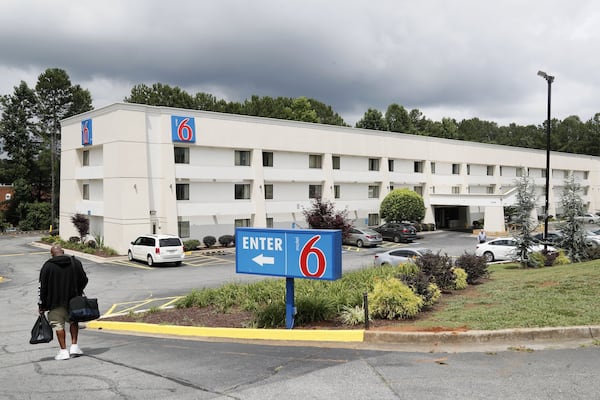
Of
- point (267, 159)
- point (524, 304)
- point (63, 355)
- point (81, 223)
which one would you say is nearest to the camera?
point (63, 355)

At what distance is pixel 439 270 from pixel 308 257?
222 inches

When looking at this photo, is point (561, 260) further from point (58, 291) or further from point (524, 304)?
point (58, 291)

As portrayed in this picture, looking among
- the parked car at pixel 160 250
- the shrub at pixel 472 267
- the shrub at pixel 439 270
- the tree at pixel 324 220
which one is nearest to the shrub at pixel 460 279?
the shrub at pixel 439 270

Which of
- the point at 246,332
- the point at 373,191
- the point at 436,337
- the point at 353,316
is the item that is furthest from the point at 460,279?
the point at 373,191

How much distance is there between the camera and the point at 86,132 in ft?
123

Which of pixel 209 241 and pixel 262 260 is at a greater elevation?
pixel 262 260

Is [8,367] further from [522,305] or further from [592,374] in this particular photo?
[522,305]

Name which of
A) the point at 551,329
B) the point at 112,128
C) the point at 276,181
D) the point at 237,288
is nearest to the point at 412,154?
the point at 276,181

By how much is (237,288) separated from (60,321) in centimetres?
688

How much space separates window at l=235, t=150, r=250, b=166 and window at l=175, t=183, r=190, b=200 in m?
4.55

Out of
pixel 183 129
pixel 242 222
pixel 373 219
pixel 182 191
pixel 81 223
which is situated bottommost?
pixel 373 219

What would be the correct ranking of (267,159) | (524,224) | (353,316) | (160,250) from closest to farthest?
1. (353,316)
2. (524,224)
3. (160,250)
4. (267,159)

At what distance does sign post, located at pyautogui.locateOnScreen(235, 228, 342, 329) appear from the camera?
9672 mm

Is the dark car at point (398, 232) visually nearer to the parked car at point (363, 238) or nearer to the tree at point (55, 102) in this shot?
the parked car at point (363, 238)
